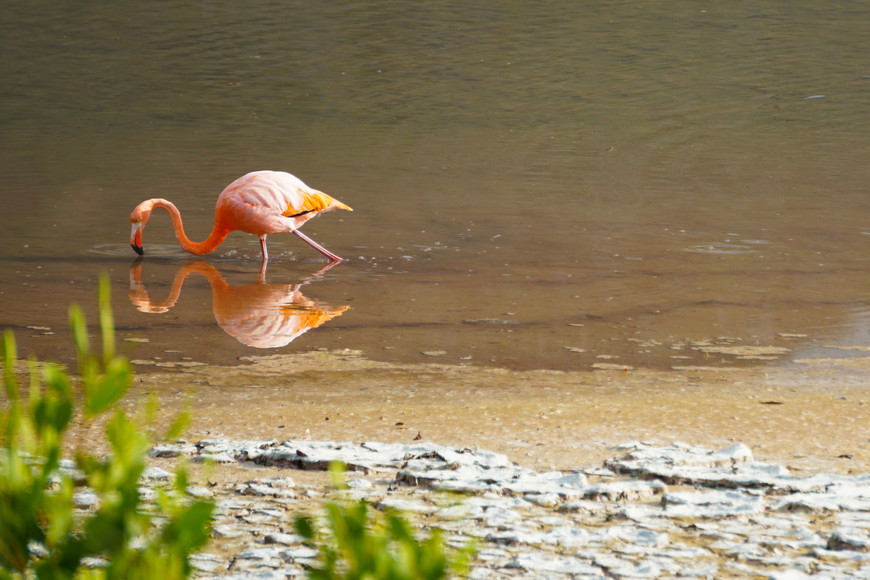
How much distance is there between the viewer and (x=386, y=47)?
17.6 metres

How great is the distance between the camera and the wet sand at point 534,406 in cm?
328

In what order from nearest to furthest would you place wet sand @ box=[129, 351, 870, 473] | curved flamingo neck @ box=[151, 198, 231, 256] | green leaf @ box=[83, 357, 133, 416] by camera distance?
green leaf @ box=[83, 357, 133, 416], wet sand @ box=[129, 351, 870, 473], curved flamingo neck @ box=[151, 198, 231, 256]

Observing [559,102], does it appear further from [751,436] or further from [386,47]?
[751,436]

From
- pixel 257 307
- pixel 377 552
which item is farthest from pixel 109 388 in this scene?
pixel 257 307

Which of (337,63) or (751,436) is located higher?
(337,63)

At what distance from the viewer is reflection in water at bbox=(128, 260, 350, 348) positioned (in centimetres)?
518

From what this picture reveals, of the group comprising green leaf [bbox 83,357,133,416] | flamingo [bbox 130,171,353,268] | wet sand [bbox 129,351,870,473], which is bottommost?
wet sand [bbox 129,351,870,473]

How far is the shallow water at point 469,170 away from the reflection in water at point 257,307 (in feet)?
0.12

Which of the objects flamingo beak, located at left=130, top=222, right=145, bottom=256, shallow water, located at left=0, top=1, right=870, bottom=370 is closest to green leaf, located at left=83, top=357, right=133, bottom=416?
shallow water, located at left=0, top=1, right=870, bottom=370

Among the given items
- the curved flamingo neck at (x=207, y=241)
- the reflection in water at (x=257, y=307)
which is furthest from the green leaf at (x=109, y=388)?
the curved flamingo neck at (x=207, y=241)

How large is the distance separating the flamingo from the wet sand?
2.21 meters

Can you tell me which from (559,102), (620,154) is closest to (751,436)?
(620,154)

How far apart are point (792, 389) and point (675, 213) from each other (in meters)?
4.31

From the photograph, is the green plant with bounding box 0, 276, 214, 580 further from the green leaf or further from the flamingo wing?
the flamingo wing
